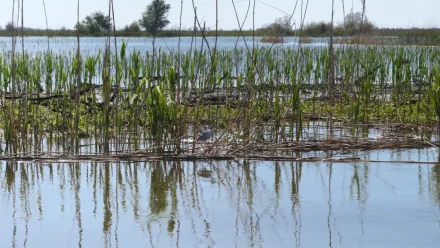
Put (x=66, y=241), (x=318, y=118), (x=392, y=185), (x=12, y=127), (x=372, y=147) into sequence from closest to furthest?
(x=66, y=241) → (x=392, y=185) → (x=12, y=127) → (x=372, y=147) → (x=318, y=118)

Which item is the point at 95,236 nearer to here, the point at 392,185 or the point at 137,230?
the point at 137,230

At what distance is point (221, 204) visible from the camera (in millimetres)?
4742

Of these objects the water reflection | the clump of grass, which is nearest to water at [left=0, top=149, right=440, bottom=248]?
the water reflection

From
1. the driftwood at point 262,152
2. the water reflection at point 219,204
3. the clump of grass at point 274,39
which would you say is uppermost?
the clump of grass at point 274,39

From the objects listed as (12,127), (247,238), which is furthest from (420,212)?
(12,127)

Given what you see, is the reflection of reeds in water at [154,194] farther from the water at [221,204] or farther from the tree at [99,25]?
the tree at [99,25]

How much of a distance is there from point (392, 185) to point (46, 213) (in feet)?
7.82

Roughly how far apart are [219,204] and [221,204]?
13mm

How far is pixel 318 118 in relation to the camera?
8.24 meters

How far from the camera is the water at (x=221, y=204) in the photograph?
4.00 metres

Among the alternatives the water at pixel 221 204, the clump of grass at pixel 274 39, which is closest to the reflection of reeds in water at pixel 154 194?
the water at pixel 221 204

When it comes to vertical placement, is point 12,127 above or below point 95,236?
above

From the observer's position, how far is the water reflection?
13.1 ft

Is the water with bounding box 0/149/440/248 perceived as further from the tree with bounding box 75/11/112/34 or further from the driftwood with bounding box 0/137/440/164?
the tree with bounding box 75/11/112/34
